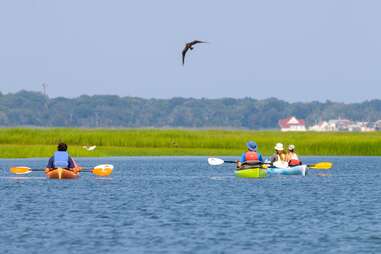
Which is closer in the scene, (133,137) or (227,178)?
(227,178)

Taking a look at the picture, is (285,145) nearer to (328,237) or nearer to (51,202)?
(51,202)

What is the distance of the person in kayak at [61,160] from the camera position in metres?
44.2

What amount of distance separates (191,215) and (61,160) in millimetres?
15275

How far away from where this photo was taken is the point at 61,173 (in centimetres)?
4538

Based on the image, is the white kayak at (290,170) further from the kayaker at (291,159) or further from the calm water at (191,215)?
the calm water at (191,215)

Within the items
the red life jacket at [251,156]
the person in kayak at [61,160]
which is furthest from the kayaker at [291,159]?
the person in kayak at [61,160]

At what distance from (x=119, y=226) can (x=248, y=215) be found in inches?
181

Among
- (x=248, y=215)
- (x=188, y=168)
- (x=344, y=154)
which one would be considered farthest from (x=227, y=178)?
(x=344, y=154)

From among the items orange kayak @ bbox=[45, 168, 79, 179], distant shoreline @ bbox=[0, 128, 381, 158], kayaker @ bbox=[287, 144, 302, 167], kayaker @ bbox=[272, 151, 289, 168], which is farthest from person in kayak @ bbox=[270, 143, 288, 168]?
distant shoreline @ bbox=[0, 128, 381, 158]

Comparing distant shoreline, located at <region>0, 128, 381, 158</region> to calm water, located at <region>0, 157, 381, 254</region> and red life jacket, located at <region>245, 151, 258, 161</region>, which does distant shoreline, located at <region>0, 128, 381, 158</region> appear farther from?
calm water, located at <region>0, 157, 381, 254</region>

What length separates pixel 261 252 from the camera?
23.1m

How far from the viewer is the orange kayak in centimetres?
4516

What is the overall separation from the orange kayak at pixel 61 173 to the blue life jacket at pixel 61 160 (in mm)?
197

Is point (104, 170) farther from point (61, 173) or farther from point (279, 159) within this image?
point (279, 159)
